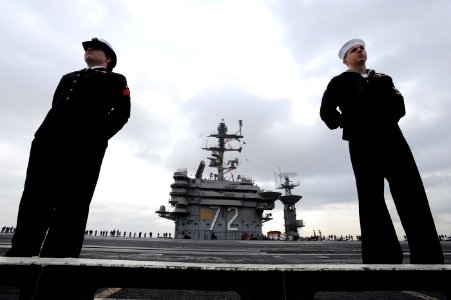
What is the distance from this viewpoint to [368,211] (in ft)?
7.59

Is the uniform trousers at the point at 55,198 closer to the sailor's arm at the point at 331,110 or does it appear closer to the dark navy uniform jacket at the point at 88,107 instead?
the dark navy uniform jacket at the point at 88,107

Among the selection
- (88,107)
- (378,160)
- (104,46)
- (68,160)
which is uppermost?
(104,46)

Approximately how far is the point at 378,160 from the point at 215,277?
6.20 ft

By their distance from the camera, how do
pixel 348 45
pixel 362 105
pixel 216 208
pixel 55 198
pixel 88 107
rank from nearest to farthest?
pixel 55 198, pixel 88 107, pixel 362 105, pixel 348 45, pixel 216 208

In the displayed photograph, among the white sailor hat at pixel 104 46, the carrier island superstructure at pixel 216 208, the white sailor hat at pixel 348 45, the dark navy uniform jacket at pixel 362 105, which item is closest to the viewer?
the dark navy uniform jacket at pixel 362 105

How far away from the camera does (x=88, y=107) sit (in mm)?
2377

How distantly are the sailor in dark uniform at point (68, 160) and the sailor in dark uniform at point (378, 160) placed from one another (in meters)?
2.00

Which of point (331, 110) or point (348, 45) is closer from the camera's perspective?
point (331, 110)

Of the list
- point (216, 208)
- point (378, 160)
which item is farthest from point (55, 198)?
point (216, 208)

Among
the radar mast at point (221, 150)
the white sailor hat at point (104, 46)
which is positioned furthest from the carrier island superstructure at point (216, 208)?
the white sailor hat at point (104, 46)

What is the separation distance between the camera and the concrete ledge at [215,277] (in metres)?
1.12

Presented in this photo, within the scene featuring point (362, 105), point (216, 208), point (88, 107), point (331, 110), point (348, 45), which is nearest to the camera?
point (88, 107)

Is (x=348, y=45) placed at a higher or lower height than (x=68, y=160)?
higher

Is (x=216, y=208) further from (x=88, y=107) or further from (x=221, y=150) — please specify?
(x=88, y=107)
